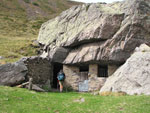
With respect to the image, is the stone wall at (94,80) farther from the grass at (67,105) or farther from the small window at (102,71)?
the grass at (67,105)

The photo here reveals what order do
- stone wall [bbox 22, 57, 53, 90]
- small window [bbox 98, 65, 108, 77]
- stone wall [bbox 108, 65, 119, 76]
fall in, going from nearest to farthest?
stone wall [bbox 22, 57, 53, 90], stone wall [bbox 108, 65, 119, 76], small window [bbox 98, 65, 108, 77]

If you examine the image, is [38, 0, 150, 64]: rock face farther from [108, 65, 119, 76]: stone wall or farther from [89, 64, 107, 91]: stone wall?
[89, 64, 107, 91]: stone wall

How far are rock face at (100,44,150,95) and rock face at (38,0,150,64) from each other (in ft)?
Result: 8.76

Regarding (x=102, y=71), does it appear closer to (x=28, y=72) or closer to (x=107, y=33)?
(x=107, y=33)

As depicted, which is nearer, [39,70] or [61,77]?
[39,70]

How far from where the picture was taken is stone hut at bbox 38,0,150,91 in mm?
20875

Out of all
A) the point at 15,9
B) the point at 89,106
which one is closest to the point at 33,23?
the point at 15,9

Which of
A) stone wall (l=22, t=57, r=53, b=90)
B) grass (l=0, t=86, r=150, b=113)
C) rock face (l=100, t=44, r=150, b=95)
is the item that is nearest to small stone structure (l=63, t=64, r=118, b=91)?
stone wall (l=22, t=57, r=53, b=90)

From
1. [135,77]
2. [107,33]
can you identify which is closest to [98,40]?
[107,33]

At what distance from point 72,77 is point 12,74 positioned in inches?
300

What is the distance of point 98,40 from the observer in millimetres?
22078

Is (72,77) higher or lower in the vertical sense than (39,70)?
lower

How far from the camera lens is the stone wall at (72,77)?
2347cm

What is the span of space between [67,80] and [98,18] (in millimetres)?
8264
